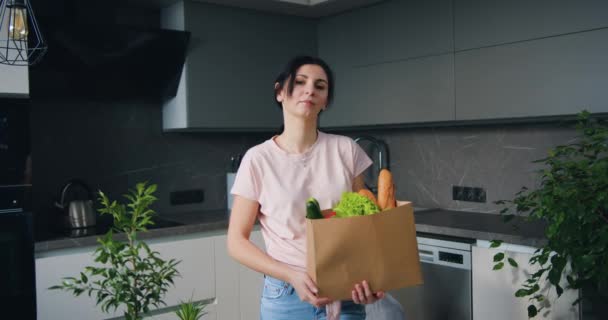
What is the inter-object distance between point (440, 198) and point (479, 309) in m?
0.88

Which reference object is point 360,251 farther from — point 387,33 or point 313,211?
point 387,33

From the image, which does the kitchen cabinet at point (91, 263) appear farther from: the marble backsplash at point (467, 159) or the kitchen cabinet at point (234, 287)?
the marble backsplash at point (467, 159)

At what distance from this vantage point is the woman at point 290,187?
1.34 metres

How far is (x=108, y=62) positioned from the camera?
282 centimetres

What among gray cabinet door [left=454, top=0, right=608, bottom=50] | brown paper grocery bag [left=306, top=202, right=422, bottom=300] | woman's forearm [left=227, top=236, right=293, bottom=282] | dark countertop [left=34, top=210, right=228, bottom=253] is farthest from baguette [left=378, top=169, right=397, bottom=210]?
dark countertop [left=34, top=210, right=228, bottom=253]

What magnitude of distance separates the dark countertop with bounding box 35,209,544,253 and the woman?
3.83 feet

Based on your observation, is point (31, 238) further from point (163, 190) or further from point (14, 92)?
point (163, 190)

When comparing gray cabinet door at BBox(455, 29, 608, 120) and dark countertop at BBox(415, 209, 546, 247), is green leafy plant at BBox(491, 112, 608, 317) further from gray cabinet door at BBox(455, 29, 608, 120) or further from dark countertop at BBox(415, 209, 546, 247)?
gray cabinet door at BBox(455, 29, 608, 120)

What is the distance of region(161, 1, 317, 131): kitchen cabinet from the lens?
307 cm

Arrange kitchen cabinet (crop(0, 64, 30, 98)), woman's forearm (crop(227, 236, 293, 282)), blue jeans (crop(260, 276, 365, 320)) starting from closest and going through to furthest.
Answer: woman's forearm (crop(227, 236, 293, 282)), blue jeans (crop(260, 276, 365, 320)), kitchen cabinet (crop(0, 64, 30, 98))

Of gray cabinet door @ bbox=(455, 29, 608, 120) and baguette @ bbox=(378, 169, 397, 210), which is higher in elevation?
gray cabinet door @ bbox=(455, 29, 608, 120)

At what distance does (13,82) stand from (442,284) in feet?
6.51

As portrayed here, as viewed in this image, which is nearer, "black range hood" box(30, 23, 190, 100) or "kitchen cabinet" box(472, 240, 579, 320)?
"kitchen cabinet" box(472, 240, 579, 320)

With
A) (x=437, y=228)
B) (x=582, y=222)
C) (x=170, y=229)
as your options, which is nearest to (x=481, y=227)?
(x=437, y=228)
